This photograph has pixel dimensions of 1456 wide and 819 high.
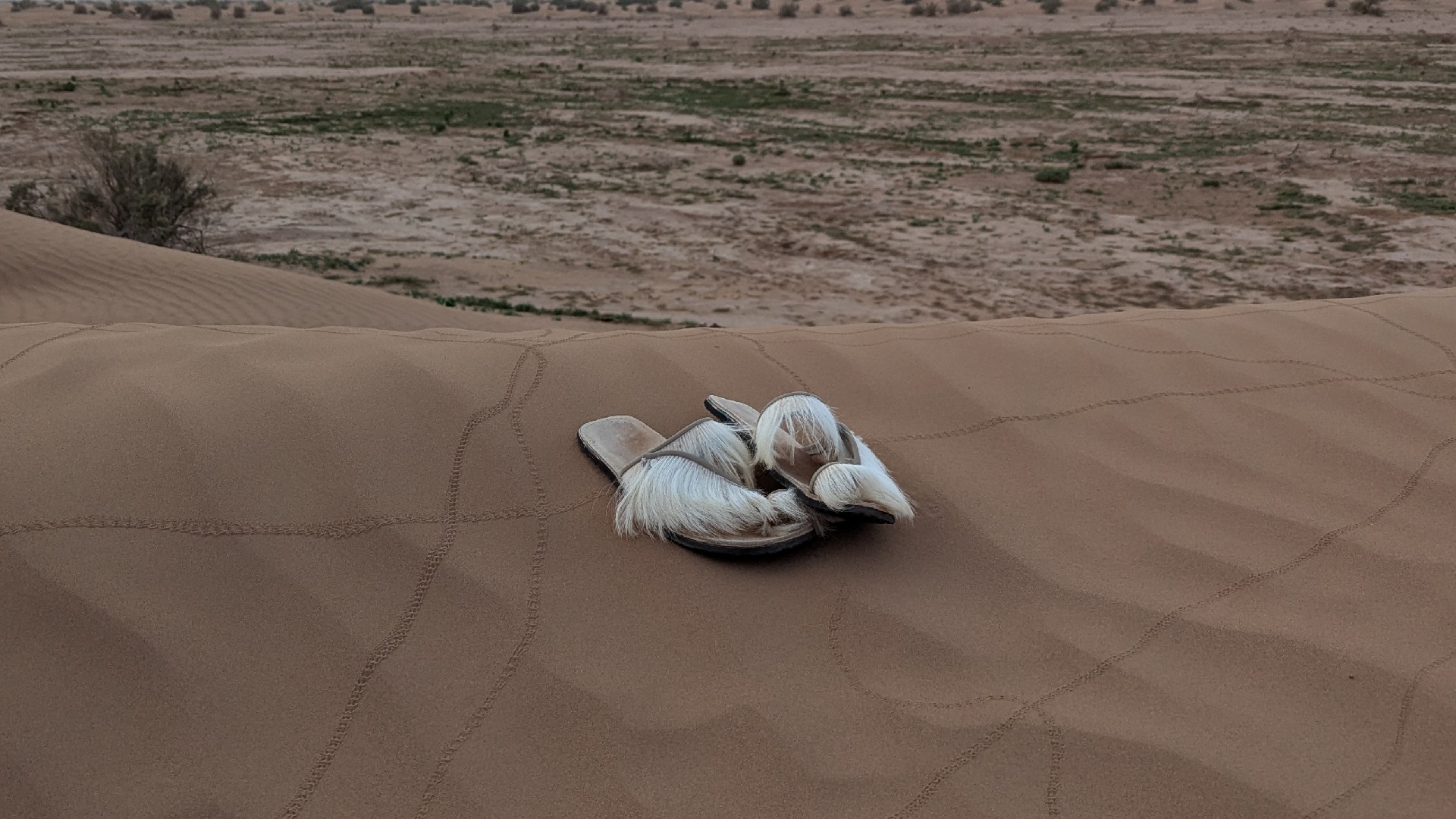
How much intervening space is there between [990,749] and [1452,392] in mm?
2684

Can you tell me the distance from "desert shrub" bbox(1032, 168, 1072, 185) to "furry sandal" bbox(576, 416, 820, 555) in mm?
10776

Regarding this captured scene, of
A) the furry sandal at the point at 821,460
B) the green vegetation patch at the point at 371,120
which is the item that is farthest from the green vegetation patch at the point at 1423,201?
the green vegetation patch at the point at 371,120

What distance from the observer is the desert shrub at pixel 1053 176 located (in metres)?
12.1

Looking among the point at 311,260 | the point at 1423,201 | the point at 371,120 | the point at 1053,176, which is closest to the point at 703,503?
the point at 311,260

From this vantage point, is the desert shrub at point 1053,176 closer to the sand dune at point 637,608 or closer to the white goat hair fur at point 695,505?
the sand dune at point 637,608

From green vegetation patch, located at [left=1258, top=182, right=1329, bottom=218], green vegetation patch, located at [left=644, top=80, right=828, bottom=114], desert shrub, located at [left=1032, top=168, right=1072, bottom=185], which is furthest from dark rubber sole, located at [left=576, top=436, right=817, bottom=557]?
green vegetation patch, located at [left=644, top=80, right=828, bottom=114]

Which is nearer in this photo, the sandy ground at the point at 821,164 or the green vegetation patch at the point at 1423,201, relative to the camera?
the sandy ground at the point at 821,164

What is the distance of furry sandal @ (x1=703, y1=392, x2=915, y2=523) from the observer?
7.95 feet

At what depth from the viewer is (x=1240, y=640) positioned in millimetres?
2217

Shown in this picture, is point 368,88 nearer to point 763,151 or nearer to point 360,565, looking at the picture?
point 763,151

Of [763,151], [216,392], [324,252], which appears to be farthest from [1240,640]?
[763,151]

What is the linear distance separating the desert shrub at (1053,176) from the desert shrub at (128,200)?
9666 millimetres

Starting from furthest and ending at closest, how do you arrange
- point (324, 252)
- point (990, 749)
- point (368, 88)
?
point (368, 88)
point (324, 252)
point (990, 749)

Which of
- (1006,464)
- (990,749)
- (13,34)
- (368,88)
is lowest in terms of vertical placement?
(990,749)
